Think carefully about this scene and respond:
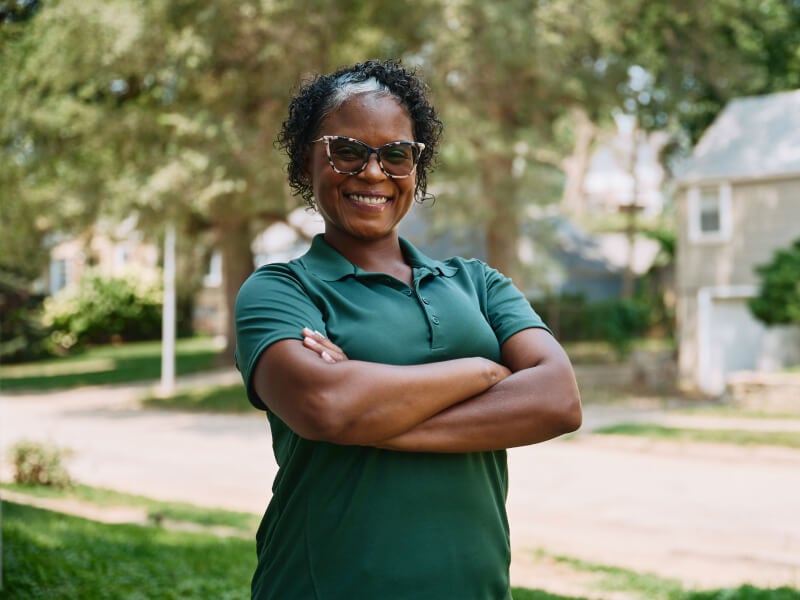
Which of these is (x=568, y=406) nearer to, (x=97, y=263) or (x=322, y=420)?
(x=322, y=420)

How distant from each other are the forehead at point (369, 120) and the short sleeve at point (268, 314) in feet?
1.21

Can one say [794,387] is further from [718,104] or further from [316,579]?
[316,579]

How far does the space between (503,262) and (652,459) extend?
7.21m

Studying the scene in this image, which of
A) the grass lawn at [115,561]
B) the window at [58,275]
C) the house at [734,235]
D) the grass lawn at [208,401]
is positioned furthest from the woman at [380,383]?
the window at [58,275]

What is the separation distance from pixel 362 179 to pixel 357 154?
0.20 feet

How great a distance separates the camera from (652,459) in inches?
546

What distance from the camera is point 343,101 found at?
2330mm

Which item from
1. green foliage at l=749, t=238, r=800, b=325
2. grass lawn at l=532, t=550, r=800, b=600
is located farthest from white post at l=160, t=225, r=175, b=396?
grass lawn at l=532, t=550, r=800, b=600

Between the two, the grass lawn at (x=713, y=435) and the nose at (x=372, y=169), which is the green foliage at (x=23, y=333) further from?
the nose at (x=372, y=169)

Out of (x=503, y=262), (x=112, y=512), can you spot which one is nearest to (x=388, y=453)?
(x=112, y=512)

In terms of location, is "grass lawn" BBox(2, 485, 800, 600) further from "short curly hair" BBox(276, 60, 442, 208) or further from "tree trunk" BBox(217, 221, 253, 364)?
"tree trunk" BBox(217, 221, 253, 364)

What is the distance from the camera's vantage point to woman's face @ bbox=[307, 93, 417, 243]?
2311 mm

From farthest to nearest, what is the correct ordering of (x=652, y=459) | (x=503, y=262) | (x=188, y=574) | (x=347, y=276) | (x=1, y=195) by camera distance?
(x=503, y=262)
(x=1, y=195)
(x=652, y=459)
(x=188, y=574)
(x=347, y=276)

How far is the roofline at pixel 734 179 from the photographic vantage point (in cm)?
2180
